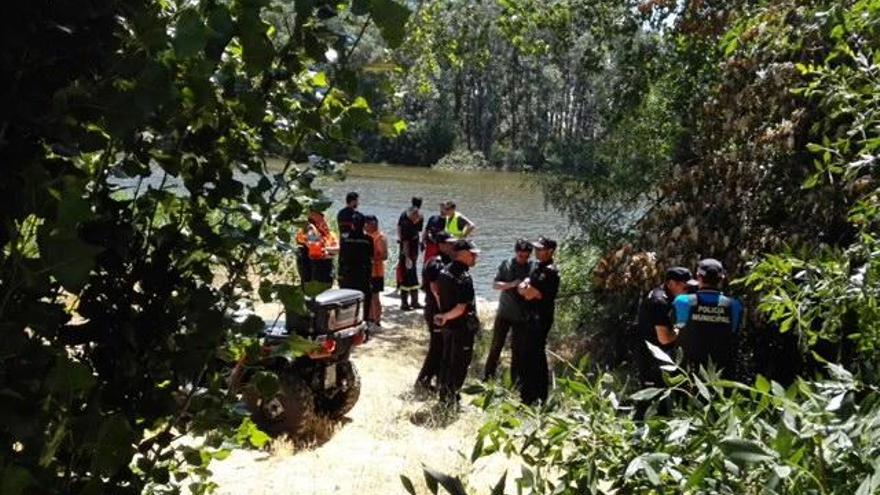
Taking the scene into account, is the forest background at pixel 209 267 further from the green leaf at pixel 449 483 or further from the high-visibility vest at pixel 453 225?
the high-visibility vest at pixel 453 225

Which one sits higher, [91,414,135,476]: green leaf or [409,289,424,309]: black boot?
[91,414,135,476]: green leaf

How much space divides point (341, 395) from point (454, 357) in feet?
3.51

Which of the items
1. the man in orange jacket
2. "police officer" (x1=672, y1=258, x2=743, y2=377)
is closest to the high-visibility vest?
the man in orange jacket

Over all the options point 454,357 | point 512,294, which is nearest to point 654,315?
point 512,294

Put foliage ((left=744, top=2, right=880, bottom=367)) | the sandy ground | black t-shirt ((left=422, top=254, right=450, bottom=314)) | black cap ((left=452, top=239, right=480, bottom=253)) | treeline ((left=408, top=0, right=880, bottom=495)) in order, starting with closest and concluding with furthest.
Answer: treeline ((left=408, top=0, right=880, bottom=495)) < foliage ((left=744, top=2, right=880, bottom=367)) < the sandy ground < black cap ((left=452, top=239, right=480, bottom=253)) < black t-shirt ((left=422, top=254, right=450, bottom=314))

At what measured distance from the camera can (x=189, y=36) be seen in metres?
1.35

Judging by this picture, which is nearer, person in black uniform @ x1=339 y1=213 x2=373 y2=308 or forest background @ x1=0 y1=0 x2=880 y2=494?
forest background @ x1=0 y1=0 x2=880 y2=494

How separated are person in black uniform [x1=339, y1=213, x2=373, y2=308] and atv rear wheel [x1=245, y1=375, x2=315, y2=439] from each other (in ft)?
12.8

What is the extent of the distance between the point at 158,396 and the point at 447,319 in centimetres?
572

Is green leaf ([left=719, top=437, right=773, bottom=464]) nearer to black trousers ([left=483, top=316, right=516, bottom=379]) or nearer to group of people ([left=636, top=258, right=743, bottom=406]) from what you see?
group of people ([left=636, top=258, right=743, bottom=406])

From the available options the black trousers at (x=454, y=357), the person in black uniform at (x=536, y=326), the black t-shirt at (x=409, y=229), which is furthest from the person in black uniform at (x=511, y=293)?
the black t-shirt at (x=409, y=229)

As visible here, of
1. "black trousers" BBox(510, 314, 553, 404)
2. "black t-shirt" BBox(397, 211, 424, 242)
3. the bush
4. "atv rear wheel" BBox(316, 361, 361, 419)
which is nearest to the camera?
"atv rear wheel" BBox(316, 361, 361, 419)

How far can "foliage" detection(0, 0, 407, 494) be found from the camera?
1.30m

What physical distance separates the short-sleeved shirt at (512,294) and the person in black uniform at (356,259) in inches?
108
